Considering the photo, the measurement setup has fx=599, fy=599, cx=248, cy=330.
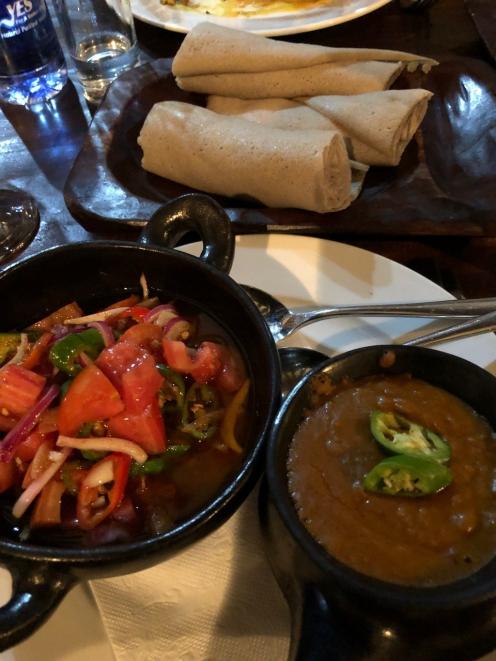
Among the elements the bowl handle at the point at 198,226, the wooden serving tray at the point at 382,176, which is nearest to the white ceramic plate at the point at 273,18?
the wooden serving tray at the point at 382,176

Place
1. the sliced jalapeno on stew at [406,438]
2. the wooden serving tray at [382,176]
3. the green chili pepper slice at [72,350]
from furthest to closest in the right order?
1. the wooden serving tray at [382,176]
2. the green chili pepper slice at [72,350]
3. the sliced jalapeno on stew at [406,438]

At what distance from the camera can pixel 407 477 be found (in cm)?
65

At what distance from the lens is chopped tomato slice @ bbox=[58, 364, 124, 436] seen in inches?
28.7

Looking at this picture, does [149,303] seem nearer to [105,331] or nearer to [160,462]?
[105,331]

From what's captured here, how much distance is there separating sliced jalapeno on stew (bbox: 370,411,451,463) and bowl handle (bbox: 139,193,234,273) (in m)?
0.34

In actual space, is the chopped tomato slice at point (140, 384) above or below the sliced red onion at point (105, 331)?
below

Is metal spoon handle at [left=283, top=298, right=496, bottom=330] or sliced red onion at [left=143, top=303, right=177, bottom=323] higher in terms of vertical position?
sliced red onion at [left=143, top=303, right=177, bottom=323]

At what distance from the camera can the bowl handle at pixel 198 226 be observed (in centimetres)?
91

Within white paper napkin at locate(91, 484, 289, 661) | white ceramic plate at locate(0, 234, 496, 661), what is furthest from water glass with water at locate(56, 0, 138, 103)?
white paper napkin at locate(91, 484, 289, 661)

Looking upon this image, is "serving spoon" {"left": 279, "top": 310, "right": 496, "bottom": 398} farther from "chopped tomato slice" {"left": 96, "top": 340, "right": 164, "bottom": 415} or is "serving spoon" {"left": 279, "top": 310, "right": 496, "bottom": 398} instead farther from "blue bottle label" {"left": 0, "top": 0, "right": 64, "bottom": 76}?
"blue bottle label" {"left": 0, "top": 0, "right": 64, "bottom": 76}

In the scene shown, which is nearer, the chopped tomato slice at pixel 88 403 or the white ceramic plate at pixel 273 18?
the chopped tomato slice at pixel 88 403

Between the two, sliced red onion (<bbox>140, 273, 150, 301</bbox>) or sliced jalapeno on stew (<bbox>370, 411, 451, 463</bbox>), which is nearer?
sliced jalapeno on stew (<bbox>370, 411, 451, 463</bbox>)

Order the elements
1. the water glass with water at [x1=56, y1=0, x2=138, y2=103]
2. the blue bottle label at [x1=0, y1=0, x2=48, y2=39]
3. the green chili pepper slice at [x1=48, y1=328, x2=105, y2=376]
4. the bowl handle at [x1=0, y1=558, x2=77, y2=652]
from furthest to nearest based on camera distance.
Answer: the water glass with water at [x1=56, y1=0, x2=138, y2=103] → the blue bottle label at [x1=0, y1=0, x2=48, y2=39] → the green chili pepper slice at [x1=48, y1=328, x2=105, y2=376] → the bowl handle at [x1=0, y1=558, x2=77, y2=652]

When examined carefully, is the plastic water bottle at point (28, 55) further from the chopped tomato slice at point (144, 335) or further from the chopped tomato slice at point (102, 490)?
the chopped tomato slice at point (102, 490)
